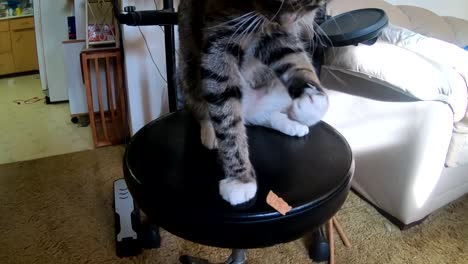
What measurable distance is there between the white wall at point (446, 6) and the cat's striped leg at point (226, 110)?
6.93ft

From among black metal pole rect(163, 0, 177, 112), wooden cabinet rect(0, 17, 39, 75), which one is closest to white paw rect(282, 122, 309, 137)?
black metal pole rect(163, 0, 177, 112)

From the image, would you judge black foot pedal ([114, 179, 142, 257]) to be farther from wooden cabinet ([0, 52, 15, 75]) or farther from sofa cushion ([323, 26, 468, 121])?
wooden cabinet ([0, 52, 15, 75])

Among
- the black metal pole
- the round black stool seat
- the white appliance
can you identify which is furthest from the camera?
the white appliance

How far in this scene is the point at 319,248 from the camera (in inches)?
51.5

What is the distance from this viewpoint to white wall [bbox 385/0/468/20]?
248 centimetres

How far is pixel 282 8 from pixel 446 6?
236cm

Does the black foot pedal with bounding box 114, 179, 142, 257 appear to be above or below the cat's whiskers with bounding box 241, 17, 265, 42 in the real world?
below

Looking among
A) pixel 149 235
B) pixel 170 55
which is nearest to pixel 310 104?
pixel 170 55

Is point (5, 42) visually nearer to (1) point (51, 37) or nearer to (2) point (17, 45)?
(2) point (17, 45)

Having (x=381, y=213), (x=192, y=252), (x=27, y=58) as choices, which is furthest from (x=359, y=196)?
(x=27, y=58)

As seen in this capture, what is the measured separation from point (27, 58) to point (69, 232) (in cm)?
233

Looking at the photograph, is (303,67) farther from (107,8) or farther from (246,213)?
(107,8)

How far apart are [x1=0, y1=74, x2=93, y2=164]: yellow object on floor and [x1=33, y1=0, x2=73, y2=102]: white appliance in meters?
0.18

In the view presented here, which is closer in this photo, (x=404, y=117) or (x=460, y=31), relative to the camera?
(x=404, y=117)
